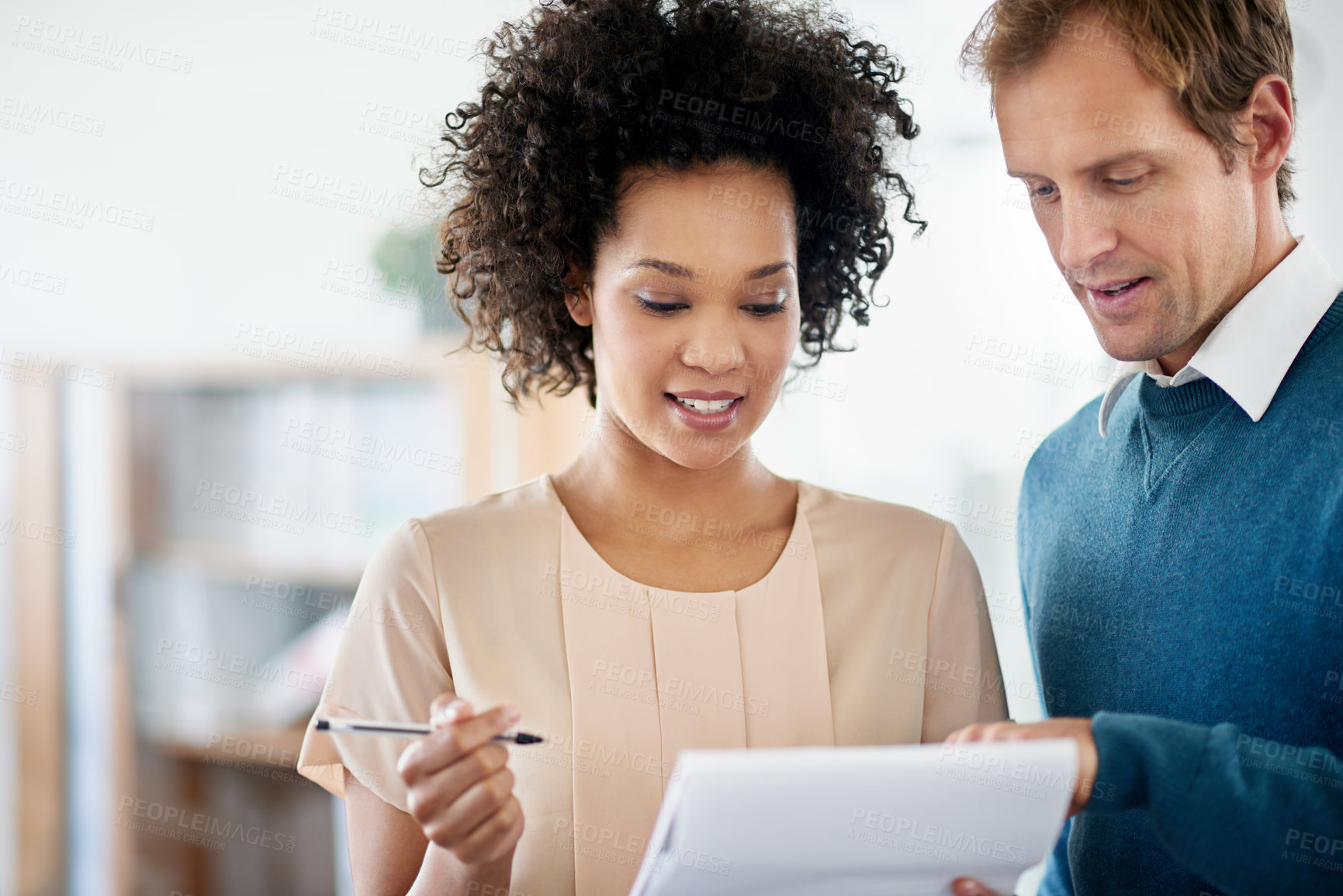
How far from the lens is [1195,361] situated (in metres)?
1.23

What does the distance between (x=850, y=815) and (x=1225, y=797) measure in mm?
389

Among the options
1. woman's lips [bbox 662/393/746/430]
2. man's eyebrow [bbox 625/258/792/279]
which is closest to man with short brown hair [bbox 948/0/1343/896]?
man's eyebrow [bbox 625/258/792/279]

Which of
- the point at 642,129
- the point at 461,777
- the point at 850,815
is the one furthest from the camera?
the point at 642,129

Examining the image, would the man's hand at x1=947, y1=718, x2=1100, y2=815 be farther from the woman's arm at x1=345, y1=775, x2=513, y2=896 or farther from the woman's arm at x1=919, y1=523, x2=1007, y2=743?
the woman's arm at x1=345, y1=775, x2=513, y2=896

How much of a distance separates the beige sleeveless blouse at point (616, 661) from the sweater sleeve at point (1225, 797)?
318 millimetres

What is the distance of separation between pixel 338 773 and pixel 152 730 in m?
1.51

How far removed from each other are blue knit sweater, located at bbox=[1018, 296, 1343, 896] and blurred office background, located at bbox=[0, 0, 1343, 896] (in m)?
1.00

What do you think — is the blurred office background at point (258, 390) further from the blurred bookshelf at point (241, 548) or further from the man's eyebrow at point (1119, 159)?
the man's eyebrow at point (1119, 159)

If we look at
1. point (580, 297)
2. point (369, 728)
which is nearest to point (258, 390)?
point (580, 297)

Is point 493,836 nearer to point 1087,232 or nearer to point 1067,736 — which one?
point 1067,736

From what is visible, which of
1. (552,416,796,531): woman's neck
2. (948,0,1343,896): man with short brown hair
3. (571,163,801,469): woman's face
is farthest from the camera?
(552,416,796,531): woman's neck

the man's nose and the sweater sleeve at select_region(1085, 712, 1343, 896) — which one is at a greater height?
the man's nose

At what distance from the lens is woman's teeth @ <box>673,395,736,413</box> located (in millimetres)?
1274

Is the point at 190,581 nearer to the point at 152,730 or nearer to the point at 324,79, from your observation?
the point at 152,730
